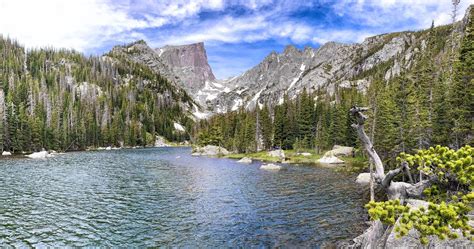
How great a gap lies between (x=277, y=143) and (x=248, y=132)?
37.4ft

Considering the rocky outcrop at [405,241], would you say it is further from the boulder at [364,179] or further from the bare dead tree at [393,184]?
the boulder at [364,179]

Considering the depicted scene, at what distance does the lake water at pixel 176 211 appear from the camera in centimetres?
2373

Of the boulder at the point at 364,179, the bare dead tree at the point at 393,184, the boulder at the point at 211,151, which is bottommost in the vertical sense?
the boulder at the point at 364,179

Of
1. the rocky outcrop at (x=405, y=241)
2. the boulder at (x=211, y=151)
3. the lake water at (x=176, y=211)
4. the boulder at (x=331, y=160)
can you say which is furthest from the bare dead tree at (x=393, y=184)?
the boulder at (x=211, y=151)

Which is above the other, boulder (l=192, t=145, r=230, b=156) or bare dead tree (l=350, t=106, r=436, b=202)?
bare dead tree (l=350, t=106, r=436, b=202)

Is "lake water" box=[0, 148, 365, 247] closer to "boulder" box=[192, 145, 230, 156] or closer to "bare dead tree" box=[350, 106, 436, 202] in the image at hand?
"bare dead tree" box=[350, 106, 436, 202]

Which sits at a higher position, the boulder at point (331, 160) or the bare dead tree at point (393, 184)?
the bare dead tree at point (393, 184)

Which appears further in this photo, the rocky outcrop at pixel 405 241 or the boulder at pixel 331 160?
the boulder at pixel 331 160

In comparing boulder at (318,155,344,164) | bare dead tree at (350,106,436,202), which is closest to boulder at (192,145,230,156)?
boulder at (318,155,344,164)

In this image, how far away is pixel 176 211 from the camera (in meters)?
32.0

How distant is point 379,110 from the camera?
203 feet

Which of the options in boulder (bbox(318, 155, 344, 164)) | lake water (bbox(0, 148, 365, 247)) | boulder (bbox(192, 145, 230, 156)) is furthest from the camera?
boulder (bbox(192, 145, 230, 156))

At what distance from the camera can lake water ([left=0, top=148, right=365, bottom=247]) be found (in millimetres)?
23734

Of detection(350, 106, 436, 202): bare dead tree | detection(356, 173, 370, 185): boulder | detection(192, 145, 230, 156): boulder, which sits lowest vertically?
detection(356, 173, 370, 185): boulder
